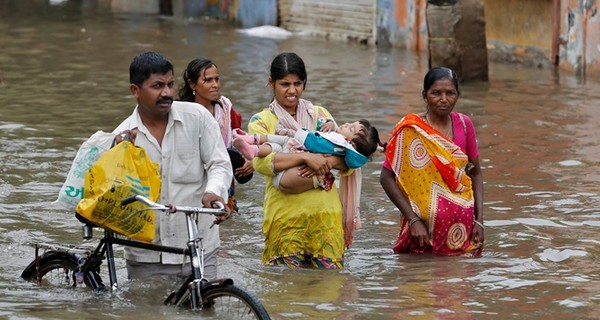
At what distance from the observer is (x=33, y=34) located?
79.9 ft

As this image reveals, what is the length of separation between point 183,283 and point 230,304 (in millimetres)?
482

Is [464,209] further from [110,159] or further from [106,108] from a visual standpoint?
[106,108]

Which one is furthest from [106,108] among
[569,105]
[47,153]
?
[569,105]

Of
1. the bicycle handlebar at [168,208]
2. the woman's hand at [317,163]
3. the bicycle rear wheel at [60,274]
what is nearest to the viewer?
the bicycle handlebar at [168,208]

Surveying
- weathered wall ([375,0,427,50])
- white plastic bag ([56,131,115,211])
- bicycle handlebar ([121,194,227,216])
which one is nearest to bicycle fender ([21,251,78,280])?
white plastic bag ([56,131,115,211])

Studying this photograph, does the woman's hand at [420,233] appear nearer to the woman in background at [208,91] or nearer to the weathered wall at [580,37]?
the woman in background at [208,91]

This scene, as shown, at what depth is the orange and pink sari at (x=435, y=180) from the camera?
24.6 ft

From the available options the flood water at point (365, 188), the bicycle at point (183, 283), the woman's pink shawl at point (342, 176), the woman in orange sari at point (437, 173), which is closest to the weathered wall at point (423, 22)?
the flood water at point (365, 188)

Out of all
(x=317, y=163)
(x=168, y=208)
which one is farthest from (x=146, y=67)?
(x=317, y=163)

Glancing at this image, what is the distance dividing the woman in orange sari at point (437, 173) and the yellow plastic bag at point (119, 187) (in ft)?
6.63

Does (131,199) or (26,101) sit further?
(26,101)

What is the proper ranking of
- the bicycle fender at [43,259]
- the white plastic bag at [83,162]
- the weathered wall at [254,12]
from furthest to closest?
the weathered wall at [254,12], the bicycle fender at [43,259], the white plastic bag at [83,162]

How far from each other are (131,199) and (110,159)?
0.35 meters

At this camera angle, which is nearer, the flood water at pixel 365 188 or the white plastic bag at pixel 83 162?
the white plastic bag at pixel 83 162
